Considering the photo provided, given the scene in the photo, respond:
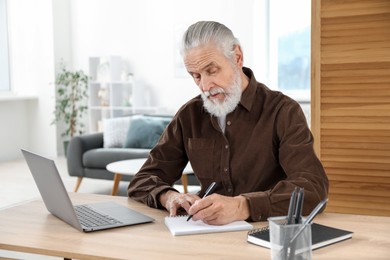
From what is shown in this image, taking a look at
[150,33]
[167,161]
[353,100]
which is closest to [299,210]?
[167,161]

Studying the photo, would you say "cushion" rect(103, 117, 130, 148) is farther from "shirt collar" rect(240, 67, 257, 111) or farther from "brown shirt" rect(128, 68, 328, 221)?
"shirt collar" rect(240, 67, 257, 111)

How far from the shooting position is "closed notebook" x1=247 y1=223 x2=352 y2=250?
5.03ft

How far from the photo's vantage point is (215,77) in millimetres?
2139

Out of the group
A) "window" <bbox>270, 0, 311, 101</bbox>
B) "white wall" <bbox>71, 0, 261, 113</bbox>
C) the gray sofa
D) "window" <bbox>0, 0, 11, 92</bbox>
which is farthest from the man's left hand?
"window" <bbox>0, 0, 11, 92</bbox>

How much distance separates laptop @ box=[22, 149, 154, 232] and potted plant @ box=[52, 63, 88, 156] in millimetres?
6495

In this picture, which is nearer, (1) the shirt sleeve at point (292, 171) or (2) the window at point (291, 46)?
(1) the shirt sleeve at point (292, 171)

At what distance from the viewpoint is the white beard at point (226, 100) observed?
215 cm

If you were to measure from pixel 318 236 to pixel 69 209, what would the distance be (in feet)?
2.37

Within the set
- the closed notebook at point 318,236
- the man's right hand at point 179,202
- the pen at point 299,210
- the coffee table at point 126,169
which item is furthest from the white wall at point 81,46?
the pen at point 299,210

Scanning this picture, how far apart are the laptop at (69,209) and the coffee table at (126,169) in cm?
306

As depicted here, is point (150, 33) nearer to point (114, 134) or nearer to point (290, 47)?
point (290, 47)

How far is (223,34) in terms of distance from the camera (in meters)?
2.10

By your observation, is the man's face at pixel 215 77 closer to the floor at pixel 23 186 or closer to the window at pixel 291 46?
the floor at pixel 23 186

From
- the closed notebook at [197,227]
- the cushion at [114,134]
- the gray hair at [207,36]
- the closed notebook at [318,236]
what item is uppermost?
the gray hair at [207,36]
